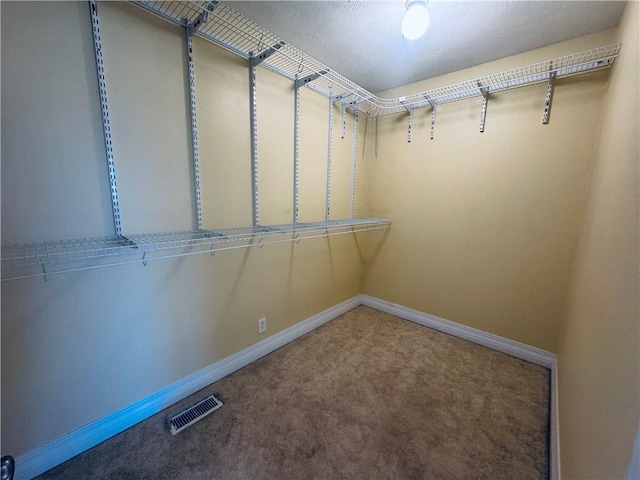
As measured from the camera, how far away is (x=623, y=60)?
52.5 inches

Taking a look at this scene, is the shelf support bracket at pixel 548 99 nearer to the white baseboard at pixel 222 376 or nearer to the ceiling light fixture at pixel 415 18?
the ceiling light fixture at pixel 415 18

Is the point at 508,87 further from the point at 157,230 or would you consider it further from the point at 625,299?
the point at 157,230

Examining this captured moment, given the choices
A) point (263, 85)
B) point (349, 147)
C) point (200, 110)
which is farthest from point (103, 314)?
point (349, 147)

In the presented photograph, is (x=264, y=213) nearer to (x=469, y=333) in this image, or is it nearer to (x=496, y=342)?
(x=469, y=333)

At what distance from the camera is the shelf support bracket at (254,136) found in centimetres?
171

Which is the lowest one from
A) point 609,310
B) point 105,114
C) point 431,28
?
point 609,310

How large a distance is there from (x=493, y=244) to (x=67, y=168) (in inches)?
109

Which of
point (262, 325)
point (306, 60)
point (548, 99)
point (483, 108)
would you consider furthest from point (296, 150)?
point (548, 99)

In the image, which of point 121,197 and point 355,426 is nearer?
point 121,197

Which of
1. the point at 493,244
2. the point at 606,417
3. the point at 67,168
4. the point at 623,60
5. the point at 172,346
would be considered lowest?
the point at 172,346

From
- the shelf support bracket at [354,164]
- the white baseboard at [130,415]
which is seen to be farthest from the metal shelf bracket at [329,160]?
the white baseboard at [130,415]

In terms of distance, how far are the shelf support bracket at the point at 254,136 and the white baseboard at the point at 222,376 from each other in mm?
1034

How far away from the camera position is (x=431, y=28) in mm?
1615

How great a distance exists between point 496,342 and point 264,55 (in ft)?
9.22
